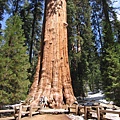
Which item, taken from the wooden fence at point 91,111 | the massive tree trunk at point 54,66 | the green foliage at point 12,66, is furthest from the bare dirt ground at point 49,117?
the green foliage at point 12,66

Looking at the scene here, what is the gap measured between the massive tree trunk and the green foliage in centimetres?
184

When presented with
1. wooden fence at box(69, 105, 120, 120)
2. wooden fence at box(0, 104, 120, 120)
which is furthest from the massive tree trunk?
wooden fence at box(69, 105, 120, 120)

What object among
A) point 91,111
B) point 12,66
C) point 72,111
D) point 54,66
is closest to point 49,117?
point 72,111

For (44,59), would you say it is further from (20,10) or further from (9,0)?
(20,10)

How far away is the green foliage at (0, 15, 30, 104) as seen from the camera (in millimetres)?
11570

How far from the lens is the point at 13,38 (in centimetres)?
1322

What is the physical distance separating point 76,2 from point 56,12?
53.6 feet

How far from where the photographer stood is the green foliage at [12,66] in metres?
11.6

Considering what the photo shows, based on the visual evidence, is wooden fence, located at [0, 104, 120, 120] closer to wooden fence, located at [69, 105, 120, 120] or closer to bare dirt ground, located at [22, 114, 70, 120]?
wooden fence, located at [69, 105, 120, 120]

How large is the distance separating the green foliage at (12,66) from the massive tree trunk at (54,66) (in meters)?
1.84

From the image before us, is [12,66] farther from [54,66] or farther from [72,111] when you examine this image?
[72,111]

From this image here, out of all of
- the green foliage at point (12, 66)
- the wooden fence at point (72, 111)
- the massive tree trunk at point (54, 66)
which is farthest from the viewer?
the green foliage at point (12, 66)

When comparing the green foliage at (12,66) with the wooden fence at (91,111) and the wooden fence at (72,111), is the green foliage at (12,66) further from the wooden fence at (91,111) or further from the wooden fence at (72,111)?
the wooden fence at (91,111)

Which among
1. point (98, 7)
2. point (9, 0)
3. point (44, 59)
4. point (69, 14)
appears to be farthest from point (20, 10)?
point (44, 59)
